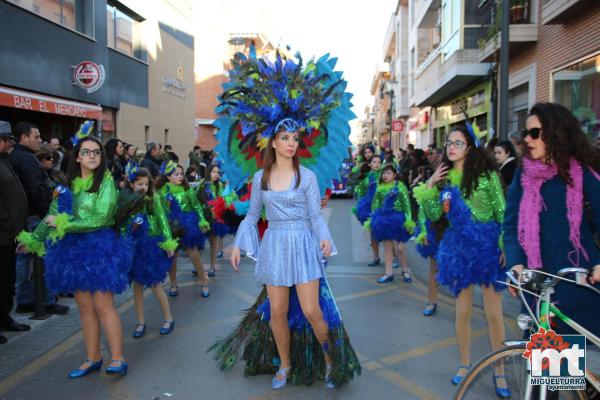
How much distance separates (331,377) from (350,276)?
418cm

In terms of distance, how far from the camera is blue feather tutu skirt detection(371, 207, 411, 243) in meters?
7.75

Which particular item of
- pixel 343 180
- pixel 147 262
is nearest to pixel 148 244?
pixel 147 262

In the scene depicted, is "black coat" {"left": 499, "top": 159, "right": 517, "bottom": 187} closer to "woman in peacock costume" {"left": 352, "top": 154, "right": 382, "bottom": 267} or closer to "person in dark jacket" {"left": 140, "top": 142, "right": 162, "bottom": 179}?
"woman in peacock costume" {"left": 352, "top": 154, "right": 382, "bottom": 267}

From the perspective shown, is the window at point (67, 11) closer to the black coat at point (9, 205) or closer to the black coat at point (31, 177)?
the black coat at point (31, 177)

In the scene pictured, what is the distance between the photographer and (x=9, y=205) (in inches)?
203

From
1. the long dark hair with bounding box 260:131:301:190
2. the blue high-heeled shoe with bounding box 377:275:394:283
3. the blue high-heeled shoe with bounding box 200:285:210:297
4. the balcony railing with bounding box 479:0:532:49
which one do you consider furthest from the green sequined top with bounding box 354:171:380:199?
the balcony railing with bounding box 479:0:532:49

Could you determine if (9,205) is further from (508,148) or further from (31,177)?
(508,148)

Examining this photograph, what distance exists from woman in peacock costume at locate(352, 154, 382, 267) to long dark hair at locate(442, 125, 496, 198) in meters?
Answer: 4.17

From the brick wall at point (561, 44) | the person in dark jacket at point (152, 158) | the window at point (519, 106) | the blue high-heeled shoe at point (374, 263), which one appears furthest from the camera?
the window at point (519, 106)

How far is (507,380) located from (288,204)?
185cm

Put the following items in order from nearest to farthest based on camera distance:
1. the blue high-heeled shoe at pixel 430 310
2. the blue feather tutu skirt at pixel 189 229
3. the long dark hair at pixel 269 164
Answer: the long dark hair at pixel 269 164 → the blue high-heeled shoe at pixel 430 310 → the blue feather tutu skirt at pixel 189 229

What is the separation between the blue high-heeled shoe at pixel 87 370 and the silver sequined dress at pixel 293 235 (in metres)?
1.59

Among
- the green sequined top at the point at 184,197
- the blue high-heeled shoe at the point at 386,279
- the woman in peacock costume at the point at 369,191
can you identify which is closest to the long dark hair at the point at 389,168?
the woman in peacock costume at the point at 369,191

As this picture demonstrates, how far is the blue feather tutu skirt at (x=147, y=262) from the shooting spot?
5262 mm
